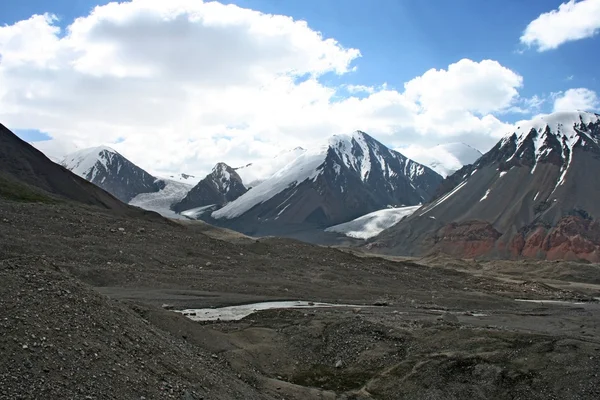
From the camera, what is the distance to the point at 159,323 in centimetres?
2419

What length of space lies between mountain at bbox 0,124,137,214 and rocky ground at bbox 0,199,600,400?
3152 cm

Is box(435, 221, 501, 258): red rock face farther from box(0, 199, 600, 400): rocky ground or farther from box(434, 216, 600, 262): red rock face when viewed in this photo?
box(0, 199, 600, 400): rocky ground

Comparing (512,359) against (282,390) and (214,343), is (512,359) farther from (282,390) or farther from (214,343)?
(214,343)

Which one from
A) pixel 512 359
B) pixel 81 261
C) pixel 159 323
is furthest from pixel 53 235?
pixel 512 359

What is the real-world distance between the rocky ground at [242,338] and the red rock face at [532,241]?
107287 mm

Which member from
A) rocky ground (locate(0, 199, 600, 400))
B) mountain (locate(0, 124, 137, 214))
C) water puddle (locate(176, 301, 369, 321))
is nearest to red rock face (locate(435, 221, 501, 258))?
mountain (locate(0, 124, 137, 214))

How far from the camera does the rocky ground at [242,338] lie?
50.5 feet

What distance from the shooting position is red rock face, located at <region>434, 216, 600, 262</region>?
512ft

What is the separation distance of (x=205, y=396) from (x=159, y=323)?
7.74m

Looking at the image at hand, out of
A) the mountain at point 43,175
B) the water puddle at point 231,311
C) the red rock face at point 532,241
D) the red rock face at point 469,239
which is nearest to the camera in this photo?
the water puddle at point 231,311

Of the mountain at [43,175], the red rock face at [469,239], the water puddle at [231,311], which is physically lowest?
the water puddle at [231,311]

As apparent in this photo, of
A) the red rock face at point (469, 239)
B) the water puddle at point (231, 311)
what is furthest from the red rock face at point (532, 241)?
the water puddle at point (231, 311)

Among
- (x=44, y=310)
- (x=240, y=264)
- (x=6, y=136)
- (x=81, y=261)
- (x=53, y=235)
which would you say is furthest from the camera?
(x=6, y=136)

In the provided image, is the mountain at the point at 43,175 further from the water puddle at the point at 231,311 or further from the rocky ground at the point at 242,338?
the water puddle at the point at 231,311
